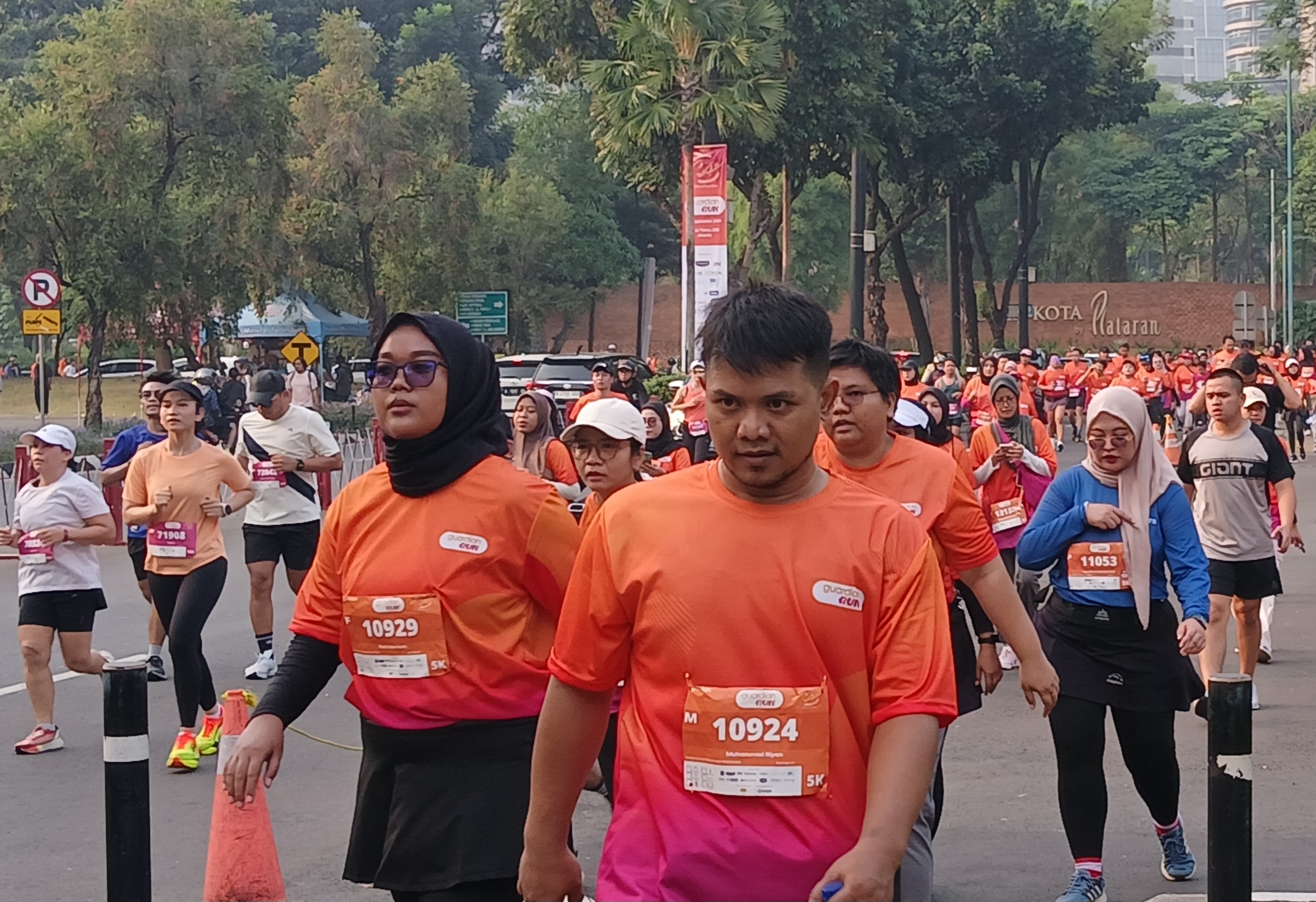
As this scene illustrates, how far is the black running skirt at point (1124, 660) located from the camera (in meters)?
6.24

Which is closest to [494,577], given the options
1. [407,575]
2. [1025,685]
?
[407,575]

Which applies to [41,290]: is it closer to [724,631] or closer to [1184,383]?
[1184,383]

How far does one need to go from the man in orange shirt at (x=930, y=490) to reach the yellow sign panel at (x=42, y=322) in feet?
65.1

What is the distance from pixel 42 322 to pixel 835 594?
22653 mm

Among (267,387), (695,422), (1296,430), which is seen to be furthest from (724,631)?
(1296,430)

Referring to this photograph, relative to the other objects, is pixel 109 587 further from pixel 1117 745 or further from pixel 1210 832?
pixel 1210 832

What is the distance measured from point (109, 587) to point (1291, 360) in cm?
2483

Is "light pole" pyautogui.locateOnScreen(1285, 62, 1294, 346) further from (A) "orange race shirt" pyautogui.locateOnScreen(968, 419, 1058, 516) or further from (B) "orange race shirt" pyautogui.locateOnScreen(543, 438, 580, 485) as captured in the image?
(B) "orange race shirt" pyautogui.locateOnScreen(543, 438, 580, 485)

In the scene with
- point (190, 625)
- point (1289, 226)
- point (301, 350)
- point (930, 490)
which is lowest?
point (190, 625)

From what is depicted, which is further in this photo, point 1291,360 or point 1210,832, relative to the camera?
point 1291,360

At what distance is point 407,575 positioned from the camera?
13.5 feet

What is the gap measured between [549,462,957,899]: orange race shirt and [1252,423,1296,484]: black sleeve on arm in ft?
23.1

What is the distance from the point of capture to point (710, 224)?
28281 millimetres

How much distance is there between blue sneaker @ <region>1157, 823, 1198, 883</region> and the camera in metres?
6.57
